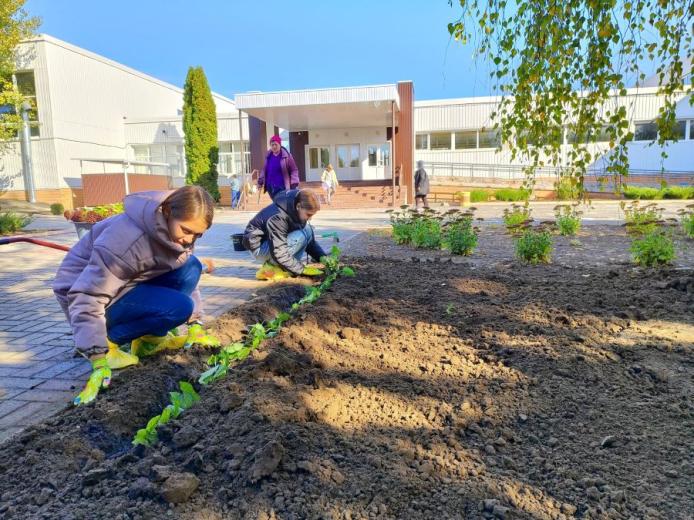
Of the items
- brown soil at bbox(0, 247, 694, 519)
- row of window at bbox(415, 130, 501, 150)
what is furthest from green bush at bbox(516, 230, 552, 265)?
row of window at bbox(415, 130, 501, 150)

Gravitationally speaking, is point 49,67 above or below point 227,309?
above

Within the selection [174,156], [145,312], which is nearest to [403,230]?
[145,312]

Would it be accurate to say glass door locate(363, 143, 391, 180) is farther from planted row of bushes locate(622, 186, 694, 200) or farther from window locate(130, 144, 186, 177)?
window locate(130, 144, 186, 177)

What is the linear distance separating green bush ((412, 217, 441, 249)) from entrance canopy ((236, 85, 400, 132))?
43.8ft

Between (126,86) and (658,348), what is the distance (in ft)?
110

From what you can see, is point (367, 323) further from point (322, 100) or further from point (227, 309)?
point (322, 100)

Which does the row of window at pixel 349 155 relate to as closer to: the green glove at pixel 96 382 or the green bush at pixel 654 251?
the green bush at pixel 654 251

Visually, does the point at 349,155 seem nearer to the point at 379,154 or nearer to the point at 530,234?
the point at 379,154

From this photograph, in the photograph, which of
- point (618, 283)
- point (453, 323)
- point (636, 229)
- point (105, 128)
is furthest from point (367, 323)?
point (105, 128)

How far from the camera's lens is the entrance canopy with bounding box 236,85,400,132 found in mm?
19578

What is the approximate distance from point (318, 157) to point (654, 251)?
79.7ft

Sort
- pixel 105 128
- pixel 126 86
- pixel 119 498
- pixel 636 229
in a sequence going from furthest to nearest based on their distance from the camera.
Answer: pixel 126 86 → pixel 105 128 → pixel 636 229 → pixel 119 498

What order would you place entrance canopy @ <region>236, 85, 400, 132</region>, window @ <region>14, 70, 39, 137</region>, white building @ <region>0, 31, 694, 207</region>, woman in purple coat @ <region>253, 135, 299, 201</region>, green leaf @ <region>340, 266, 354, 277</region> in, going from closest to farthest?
green leaf @ <region>340, 266, 354, 277</region>
woman in purple coat @ <region>253, 135, 299, 201</region>
entrance canopy @ <region>236, 85, 400, 132</region>
white building @ <region>0, 31, 694, 207</region>
window @ <region>14, 70, 39, 137</region>

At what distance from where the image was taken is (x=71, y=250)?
2.76 m
